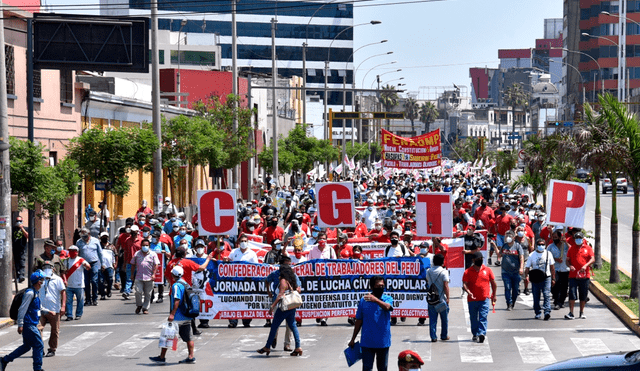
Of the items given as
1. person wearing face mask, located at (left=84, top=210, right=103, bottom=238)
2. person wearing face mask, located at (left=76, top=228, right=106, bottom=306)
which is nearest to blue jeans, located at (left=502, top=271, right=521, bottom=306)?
person wearing face mask, located at (left=76, top=228, right=106, bottom=306)

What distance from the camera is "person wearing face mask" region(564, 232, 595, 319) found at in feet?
55.2

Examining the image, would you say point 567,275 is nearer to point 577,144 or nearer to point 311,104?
point 577,144

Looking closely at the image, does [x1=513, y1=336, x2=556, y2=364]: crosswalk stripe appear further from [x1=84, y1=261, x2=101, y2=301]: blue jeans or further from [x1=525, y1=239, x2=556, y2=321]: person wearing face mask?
[x1=84, y1=261, x2=101, y2=301]: blue jeans

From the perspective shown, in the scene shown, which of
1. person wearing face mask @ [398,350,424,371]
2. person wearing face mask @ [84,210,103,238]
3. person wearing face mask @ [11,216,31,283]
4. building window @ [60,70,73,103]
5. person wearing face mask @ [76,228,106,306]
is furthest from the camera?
building window @ [60,70,73,103]

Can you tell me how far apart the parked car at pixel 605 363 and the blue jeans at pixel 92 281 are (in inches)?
541

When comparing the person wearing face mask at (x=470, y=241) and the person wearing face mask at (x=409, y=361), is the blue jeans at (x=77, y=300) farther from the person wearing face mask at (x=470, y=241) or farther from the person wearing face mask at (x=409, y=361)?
the person wearing face mask at (x=409, y=361)

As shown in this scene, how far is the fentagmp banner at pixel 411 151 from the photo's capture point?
3744cm

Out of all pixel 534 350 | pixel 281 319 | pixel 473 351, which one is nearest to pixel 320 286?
pixel 281 319

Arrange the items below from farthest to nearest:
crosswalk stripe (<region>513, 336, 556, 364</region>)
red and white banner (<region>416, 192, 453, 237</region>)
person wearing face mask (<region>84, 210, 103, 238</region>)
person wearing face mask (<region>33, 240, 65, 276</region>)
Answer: person wearing face mask (<region>84, 210, 103, 238</region>) → red and white banner (<region>416, 192, 453, 237</region>) → person wearing face mask (<region>33, 240, 65, 276</region>) → crosswalk stripe (<region>513, 336, 556, 364</region>)

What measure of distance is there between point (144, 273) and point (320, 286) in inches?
151

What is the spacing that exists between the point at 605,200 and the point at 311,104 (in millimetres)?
51052

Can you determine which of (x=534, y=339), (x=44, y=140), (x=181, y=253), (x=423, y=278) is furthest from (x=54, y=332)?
(x=44, y=140)

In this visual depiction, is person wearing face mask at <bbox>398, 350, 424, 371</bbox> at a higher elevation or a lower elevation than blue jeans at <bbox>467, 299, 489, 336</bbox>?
higher

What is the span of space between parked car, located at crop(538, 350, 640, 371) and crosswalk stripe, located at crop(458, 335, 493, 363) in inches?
250
